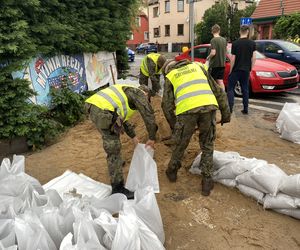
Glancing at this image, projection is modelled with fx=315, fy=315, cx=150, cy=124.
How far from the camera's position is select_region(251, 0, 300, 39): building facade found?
2169cm

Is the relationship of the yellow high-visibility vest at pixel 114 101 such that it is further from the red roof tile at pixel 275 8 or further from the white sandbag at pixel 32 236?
the red roof tile at pixel 275 8

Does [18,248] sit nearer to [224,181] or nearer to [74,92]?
[224,181]

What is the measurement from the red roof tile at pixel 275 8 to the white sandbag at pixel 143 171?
2144cm

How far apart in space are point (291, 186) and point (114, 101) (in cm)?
193

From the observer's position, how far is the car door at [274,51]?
10727mm

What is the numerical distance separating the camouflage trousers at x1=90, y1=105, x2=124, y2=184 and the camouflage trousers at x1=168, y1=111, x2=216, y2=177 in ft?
2.26

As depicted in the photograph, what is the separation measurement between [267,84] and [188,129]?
5580 millimetres

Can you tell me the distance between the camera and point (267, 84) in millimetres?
8258

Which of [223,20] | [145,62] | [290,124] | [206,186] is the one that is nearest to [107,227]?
[206,186]

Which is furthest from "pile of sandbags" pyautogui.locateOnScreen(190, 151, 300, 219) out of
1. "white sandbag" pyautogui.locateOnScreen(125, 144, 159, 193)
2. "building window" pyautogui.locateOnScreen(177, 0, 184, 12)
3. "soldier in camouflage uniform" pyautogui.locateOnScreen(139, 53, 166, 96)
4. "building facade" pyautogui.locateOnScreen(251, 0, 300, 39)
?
"building window" pyautogui.locateOnScreen(177, 0, 184, 12)

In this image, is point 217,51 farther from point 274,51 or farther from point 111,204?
point 111,204

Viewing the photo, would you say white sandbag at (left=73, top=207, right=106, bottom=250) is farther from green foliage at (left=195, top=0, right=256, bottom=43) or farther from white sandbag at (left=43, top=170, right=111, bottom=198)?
green foliage at (left=195, top=0, right=256, bottom=43)

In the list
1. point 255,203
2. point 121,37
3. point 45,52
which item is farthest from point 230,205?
point 121,37

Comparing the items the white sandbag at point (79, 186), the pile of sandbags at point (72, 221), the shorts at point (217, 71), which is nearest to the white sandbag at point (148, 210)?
the pile of sandbags at point (72, 221)
